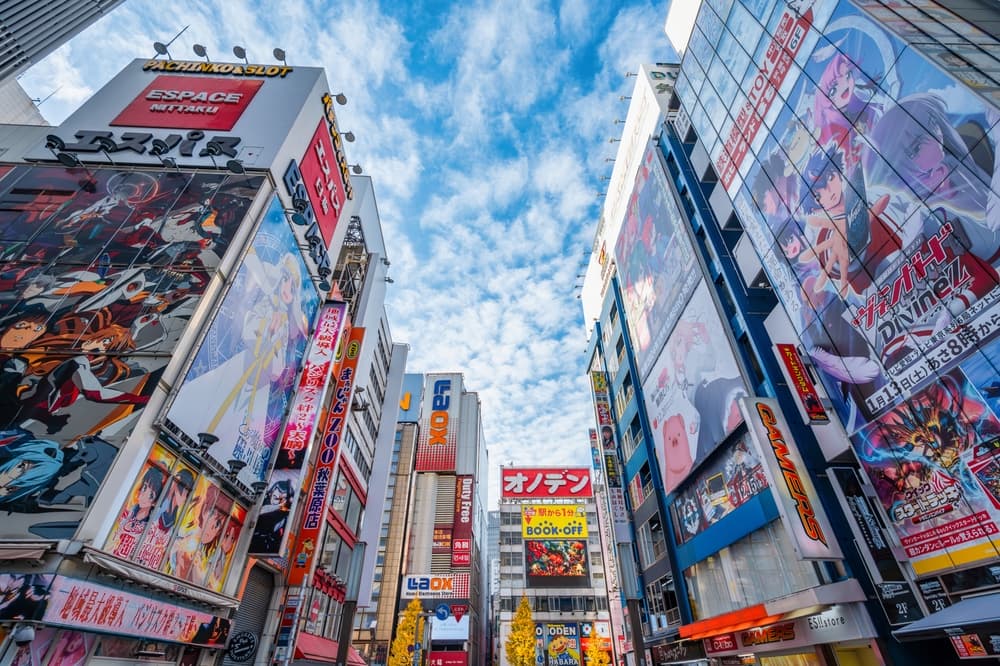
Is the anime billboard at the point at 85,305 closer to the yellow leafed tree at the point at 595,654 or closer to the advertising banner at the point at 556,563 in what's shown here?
the advertising banner at the point at 556,563

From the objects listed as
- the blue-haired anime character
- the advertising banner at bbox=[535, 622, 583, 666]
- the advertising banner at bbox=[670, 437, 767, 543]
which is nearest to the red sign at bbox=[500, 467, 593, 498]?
the advertising banner at bbox=[535, 622, 583, 666]

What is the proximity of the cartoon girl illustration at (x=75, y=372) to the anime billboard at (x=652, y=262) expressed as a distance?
27.9 meters

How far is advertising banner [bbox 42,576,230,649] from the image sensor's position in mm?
10383

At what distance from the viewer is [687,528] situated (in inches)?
1101

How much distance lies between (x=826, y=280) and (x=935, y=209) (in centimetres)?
468

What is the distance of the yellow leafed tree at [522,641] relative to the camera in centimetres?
4831

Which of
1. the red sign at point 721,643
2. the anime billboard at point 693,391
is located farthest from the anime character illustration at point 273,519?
the red sign at point 721,643

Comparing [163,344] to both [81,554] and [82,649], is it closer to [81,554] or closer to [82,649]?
[81,554]

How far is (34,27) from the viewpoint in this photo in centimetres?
2397

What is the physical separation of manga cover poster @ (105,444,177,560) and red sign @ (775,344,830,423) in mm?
22563

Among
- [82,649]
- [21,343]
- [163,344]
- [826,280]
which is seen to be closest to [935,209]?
[826,280]

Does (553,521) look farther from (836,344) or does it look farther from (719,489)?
(836,344)

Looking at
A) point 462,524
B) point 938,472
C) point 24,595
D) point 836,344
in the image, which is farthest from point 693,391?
point 462,524

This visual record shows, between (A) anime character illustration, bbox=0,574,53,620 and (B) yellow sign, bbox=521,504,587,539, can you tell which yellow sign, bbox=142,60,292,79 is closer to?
(A) anime character illustration, bbox=0,574,53,620
